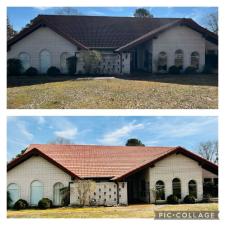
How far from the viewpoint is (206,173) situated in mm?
18172

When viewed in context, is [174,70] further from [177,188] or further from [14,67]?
[14,67]

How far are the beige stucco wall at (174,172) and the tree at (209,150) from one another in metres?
0.61

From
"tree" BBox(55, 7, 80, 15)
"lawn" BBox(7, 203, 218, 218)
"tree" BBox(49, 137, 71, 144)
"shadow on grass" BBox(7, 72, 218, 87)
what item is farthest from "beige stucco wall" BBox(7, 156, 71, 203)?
"tree" BBox(55, 7, 80, 15)

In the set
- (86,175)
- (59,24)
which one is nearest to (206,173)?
(86,175)

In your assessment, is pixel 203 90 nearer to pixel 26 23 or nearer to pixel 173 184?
pixel 173 184

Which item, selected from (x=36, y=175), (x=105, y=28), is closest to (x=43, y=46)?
(x=105, y=28)

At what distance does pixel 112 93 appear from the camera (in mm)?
16906

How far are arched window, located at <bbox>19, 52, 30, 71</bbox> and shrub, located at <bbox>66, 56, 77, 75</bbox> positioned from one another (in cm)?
138

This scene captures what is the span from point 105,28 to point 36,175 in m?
6.39

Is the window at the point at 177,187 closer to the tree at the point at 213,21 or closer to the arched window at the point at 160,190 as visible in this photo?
the arched window at the point at 160,190

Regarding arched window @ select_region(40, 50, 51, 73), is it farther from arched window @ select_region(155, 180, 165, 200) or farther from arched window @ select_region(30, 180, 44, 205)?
arched window @ select_region(155, 180, 165, 200)

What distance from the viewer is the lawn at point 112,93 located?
53.6 ft

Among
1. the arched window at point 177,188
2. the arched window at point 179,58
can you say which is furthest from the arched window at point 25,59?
the arched window at point 177,188
